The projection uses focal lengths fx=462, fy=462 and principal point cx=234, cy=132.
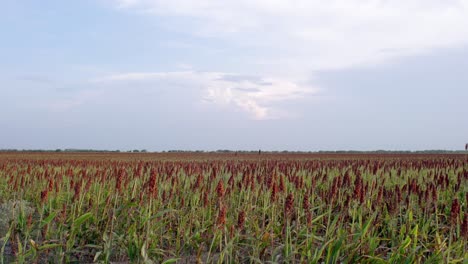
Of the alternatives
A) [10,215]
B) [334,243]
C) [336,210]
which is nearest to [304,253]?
[334,243]

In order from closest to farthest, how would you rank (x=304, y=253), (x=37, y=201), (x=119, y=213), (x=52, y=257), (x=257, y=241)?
(x=304, y=253), (x=257, y=241), (x=52, y=257), (x=119, y=213), (x=37, y=201)

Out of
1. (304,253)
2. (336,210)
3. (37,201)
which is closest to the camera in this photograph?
(304,253)

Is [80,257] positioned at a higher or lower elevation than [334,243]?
lower

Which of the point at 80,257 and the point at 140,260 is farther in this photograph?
the point at 80,257

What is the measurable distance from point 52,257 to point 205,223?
1970 millimetres

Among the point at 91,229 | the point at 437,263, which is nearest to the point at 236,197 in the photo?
the point at 91,229

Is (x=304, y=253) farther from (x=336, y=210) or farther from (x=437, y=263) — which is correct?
(x=336, y=210)

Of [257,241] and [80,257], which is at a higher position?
[257,241]

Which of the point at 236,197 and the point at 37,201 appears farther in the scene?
the point at 37,201

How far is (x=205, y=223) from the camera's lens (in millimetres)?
6297

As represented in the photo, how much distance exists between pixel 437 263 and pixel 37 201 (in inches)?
274

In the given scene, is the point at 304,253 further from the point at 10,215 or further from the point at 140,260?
the point at 10,215

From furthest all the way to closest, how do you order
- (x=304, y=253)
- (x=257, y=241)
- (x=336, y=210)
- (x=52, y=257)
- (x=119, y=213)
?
(x=336, y=210), (x=119, y=213), (x=52, y=257), (x=257, y=241), (x=304, y=253)

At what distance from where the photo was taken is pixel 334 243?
4.91 metres
